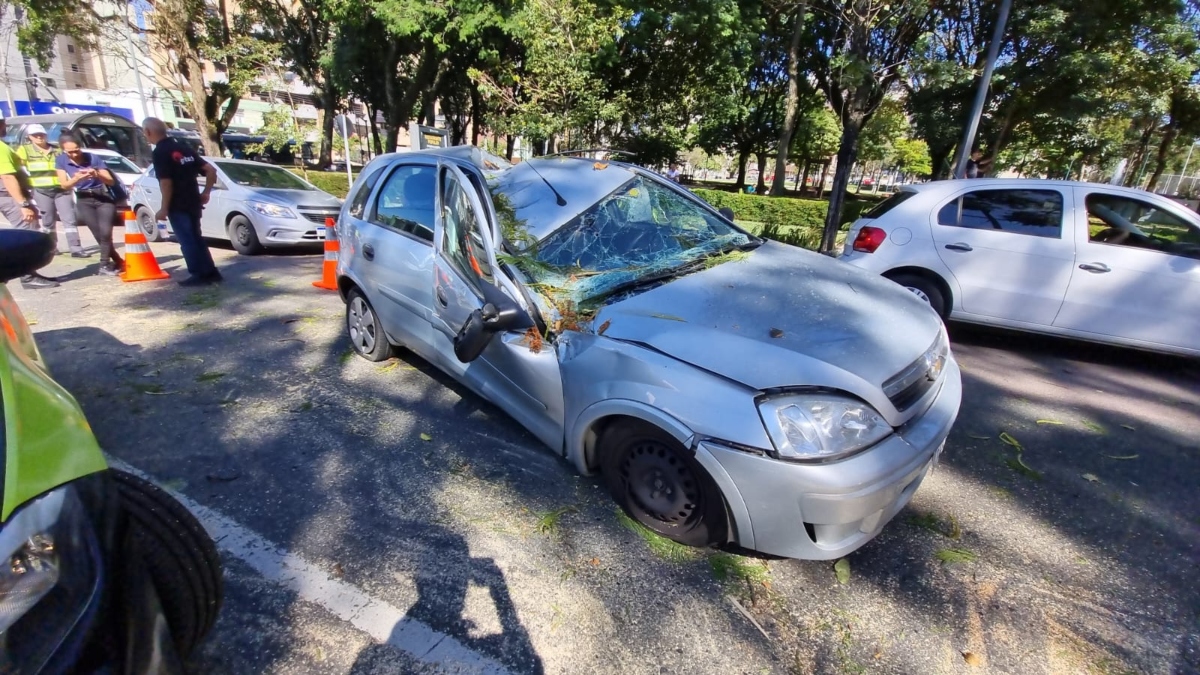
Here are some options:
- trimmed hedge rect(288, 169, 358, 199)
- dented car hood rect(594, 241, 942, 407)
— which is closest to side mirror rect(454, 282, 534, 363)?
dented car hood rect(594, 241, 942, 407)

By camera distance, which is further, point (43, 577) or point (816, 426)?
point (816, 426)

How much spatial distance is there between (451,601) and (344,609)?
1.31 feet

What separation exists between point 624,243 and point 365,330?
240 centimetres

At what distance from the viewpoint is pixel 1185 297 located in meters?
4.44

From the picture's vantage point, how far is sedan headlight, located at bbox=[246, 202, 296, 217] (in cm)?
804

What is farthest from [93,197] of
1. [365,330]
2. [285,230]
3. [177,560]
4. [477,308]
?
[177,560]

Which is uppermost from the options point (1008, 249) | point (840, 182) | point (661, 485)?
point (840, 182)

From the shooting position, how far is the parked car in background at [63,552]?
99 centimetres

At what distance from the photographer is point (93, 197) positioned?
21.2 ft

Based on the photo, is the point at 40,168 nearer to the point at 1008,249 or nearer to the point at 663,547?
the point at 663,547

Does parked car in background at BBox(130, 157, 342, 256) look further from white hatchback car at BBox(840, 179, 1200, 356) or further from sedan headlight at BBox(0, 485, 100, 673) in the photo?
sedan headlight at BBox(0, 485, 100, 673)

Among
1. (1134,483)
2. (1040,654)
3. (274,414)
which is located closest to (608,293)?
(1040,654)

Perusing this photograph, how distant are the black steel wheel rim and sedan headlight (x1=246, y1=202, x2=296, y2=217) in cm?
770

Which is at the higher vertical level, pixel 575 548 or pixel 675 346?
pixel 675 346
